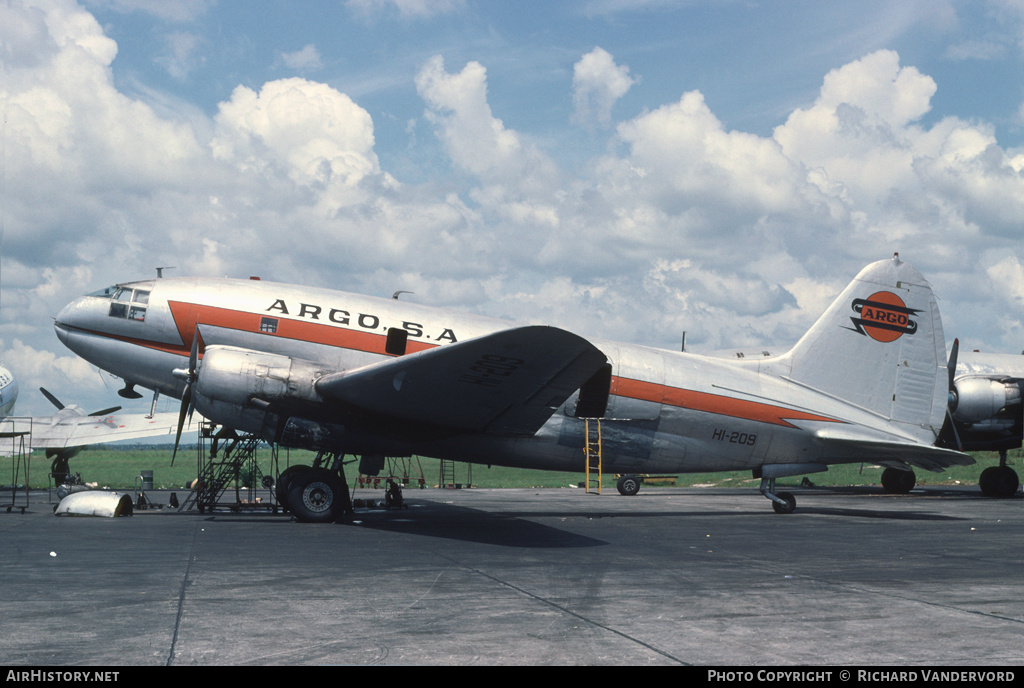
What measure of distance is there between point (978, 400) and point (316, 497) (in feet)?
86.8

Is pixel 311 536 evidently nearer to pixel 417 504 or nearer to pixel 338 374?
pixel 338 374

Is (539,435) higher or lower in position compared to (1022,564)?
higher

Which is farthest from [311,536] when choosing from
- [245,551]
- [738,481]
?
[738,481]

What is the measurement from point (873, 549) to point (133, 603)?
11.4m

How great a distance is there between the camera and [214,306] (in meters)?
18.1

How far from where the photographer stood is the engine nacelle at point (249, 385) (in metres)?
16.5

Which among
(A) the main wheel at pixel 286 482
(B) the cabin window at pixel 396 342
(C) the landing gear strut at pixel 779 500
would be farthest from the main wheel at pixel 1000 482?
(A) the main wheel at pixel 286 482

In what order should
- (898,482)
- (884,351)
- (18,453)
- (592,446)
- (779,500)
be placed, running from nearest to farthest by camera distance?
(592,446), (779,500), (884,351), (18,453), (898,482)

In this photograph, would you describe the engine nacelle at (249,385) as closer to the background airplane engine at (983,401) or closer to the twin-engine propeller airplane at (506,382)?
the twin-engine propeller airplane at (506,382)

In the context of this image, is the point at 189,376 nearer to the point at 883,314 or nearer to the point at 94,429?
the point at 883,314

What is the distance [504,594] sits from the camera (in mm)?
8852

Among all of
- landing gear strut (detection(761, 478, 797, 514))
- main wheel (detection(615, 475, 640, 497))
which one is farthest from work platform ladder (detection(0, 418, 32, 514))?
main wheel (detection(615, 475, 640, 497))

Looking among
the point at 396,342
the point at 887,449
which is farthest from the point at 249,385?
the point at 887,449
